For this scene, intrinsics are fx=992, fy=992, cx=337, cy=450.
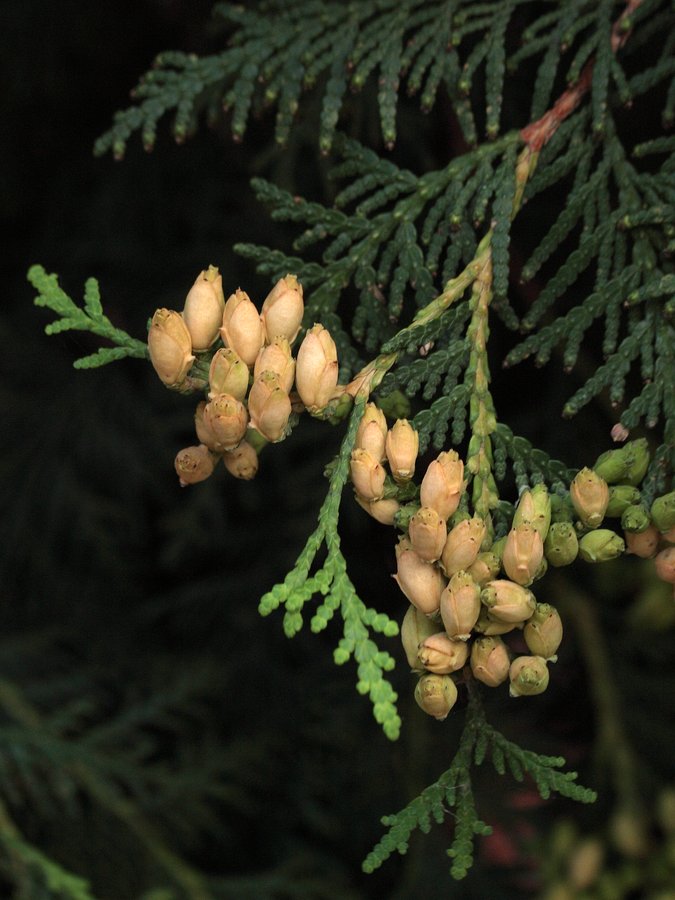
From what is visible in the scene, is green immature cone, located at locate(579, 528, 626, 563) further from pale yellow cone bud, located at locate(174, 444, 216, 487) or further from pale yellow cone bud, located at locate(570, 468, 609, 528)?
pale yellow cone bud, located at locate(174, 444, 216, 487)

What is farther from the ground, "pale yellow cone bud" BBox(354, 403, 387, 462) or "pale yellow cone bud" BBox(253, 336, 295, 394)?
"pale yellow cone bud" BBox(253, 336, 295, 394)

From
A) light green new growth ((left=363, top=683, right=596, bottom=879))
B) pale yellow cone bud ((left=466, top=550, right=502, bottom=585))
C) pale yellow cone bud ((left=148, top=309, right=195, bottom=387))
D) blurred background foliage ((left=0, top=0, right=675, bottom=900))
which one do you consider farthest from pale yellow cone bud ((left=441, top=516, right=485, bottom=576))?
blurred background foliage ((left=0, top=0, right=675, bottom=900))

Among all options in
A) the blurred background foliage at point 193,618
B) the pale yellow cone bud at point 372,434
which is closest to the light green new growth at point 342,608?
the pale yellow cone bud at point 372,434

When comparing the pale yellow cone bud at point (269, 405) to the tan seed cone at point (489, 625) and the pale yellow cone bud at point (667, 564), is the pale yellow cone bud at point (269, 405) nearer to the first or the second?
the tan seed cone at point (489, 625)

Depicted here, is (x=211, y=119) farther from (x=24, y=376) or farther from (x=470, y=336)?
(x=24, y=376)

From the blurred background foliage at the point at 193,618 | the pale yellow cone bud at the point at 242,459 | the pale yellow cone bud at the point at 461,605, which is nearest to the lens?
the pale yellow cone bud at the point at 461,605

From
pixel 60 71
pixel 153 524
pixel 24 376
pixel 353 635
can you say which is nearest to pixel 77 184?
pixel 60 71

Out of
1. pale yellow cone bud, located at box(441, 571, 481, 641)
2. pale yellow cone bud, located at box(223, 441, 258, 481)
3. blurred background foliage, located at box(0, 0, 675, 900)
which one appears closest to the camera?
pale yellow cone bud, located at box(441, 571, 481, 641)

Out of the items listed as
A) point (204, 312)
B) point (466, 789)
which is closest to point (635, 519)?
point (466, 789)
